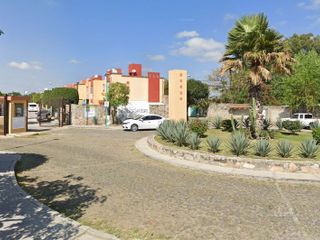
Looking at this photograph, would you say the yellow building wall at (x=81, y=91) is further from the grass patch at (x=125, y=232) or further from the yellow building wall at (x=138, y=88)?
the grass patch at (x=125, y=232)

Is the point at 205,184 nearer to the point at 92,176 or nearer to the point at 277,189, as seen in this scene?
the point at 277,189

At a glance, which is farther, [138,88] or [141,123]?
[138,88]

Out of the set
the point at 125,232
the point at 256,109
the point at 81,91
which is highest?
the point at 81,91

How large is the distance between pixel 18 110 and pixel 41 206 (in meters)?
21.1

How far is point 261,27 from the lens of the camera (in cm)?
1728

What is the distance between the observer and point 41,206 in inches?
268

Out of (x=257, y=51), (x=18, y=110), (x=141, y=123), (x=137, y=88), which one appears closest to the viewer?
(x=257, y=51)

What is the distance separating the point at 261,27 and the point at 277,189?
443 inches

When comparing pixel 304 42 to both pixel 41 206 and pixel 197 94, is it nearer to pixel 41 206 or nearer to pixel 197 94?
pixel 197 94

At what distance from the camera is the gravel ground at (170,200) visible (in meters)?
5.82

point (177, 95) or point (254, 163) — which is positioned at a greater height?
point (177, 95)

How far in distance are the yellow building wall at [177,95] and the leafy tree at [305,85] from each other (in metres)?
15.2

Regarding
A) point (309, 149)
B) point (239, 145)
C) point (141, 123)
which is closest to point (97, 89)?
point (141, 123)

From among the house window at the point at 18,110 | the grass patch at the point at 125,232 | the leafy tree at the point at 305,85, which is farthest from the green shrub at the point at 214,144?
the leafy tree at the point at 305,85
